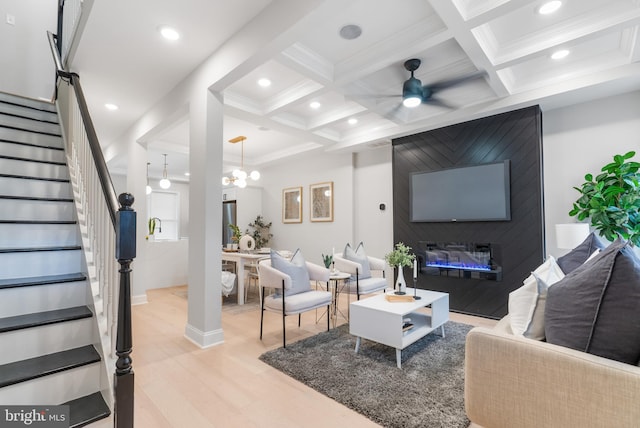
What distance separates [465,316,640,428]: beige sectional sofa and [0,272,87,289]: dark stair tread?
7.87 feet

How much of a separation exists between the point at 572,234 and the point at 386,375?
96.9 inches

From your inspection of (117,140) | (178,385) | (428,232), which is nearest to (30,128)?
(117,140)

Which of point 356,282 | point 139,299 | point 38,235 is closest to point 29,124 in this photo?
point 38,235

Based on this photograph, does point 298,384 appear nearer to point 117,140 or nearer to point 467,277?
point 467,277

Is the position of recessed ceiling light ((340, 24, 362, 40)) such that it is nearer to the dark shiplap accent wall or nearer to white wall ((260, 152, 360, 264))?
the dark shiplap accent wall

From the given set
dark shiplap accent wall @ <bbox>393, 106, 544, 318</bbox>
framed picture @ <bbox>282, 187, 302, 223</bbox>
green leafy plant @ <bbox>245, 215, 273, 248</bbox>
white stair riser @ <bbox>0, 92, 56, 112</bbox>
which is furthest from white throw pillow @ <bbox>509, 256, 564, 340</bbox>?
green leafy plant @ <bbox>245, 215, 273, 248</bbox>

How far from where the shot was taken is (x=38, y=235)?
2.18 meters

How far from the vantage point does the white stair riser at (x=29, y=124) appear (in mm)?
3133

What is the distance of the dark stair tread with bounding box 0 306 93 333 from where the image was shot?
5.27 feet

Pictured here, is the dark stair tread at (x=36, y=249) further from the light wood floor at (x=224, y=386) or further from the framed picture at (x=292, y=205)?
the framed picture at (x=292, y=205)

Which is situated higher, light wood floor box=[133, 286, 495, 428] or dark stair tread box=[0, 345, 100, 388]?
dark stair tread box=[0, 345, 100, 388]

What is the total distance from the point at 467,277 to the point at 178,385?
3722mm

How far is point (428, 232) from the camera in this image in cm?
467

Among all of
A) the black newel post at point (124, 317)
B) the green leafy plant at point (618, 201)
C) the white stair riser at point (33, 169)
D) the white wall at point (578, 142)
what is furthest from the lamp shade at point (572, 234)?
the white stair riser at point (33, 169)
